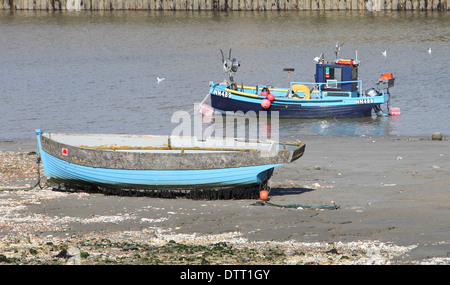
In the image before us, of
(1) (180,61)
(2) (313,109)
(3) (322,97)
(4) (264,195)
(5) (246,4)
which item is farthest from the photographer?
(5) (246,4)

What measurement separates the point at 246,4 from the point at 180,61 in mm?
21472

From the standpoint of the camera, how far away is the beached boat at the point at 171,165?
13922mm

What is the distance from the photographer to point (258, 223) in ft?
40.4

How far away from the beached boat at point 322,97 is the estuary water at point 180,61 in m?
0.49

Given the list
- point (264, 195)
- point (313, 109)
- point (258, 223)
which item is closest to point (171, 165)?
point (264, 195)

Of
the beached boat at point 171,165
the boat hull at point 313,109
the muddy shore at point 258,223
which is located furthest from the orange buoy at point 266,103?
the beached boat at point 171,165

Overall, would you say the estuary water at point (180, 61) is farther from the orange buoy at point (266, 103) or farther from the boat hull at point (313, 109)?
the orange buoy at point (266, 103)

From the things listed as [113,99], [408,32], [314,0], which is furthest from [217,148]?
[314,0]

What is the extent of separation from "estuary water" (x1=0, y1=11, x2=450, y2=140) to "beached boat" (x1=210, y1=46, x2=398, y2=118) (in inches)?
19.1

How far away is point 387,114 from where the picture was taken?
2883 cm

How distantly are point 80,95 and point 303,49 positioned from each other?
2044 cm

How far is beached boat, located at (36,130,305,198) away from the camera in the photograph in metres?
13.9

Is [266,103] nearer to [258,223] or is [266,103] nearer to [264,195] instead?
[264,195]

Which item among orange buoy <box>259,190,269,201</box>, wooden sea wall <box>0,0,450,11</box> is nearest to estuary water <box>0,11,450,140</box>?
wooden sea wall <box>0,0,450,11</box>
